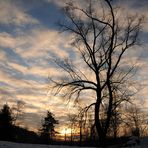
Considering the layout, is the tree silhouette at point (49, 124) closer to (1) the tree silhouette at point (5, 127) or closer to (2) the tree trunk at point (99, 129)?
(1) the tree silhouette at point (5, 127)

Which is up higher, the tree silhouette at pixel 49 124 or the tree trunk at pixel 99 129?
→ the tree silhouette at pixel 49 124

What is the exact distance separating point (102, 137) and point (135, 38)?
10317mm

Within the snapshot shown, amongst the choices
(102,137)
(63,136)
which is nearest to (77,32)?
(102,137)

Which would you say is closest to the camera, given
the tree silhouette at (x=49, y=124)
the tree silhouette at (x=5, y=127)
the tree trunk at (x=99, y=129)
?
the tree trunk at (x=99, y=129)

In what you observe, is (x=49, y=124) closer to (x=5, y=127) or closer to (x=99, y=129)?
(x=5, y=127)

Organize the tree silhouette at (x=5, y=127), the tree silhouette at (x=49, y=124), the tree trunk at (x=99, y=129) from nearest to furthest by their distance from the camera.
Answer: the tree trunk at (x=99, y=129) → the tree silhouette at (x=5, y=127) → the tree silhouette at (x=49, y=124)

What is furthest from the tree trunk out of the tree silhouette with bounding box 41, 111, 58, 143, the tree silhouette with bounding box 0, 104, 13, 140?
the tree silhouette with bounding box 41, 111, 58, 143

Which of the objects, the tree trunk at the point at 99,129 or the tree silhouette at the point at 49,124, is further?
the tree silhouette at the point at 49,124

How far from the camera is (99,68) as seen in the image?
29.3 metres

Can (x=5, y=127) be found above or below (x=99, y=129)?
above

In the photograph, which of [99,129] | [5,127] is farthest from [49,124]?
[99,129]

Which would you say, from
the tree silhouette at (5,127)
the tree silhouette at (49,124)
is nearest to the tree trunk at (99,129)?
the tree silhouette at (5,127)

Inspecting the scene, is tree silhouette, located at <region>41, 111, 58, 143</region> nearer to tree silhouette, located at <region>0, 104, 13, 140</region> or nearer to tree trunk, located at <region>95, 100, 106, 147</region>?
tree silhouette, located at <region>0, 104, 13, 140</region>

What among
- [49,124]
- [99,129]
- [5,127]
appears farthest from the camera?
[49,124]
